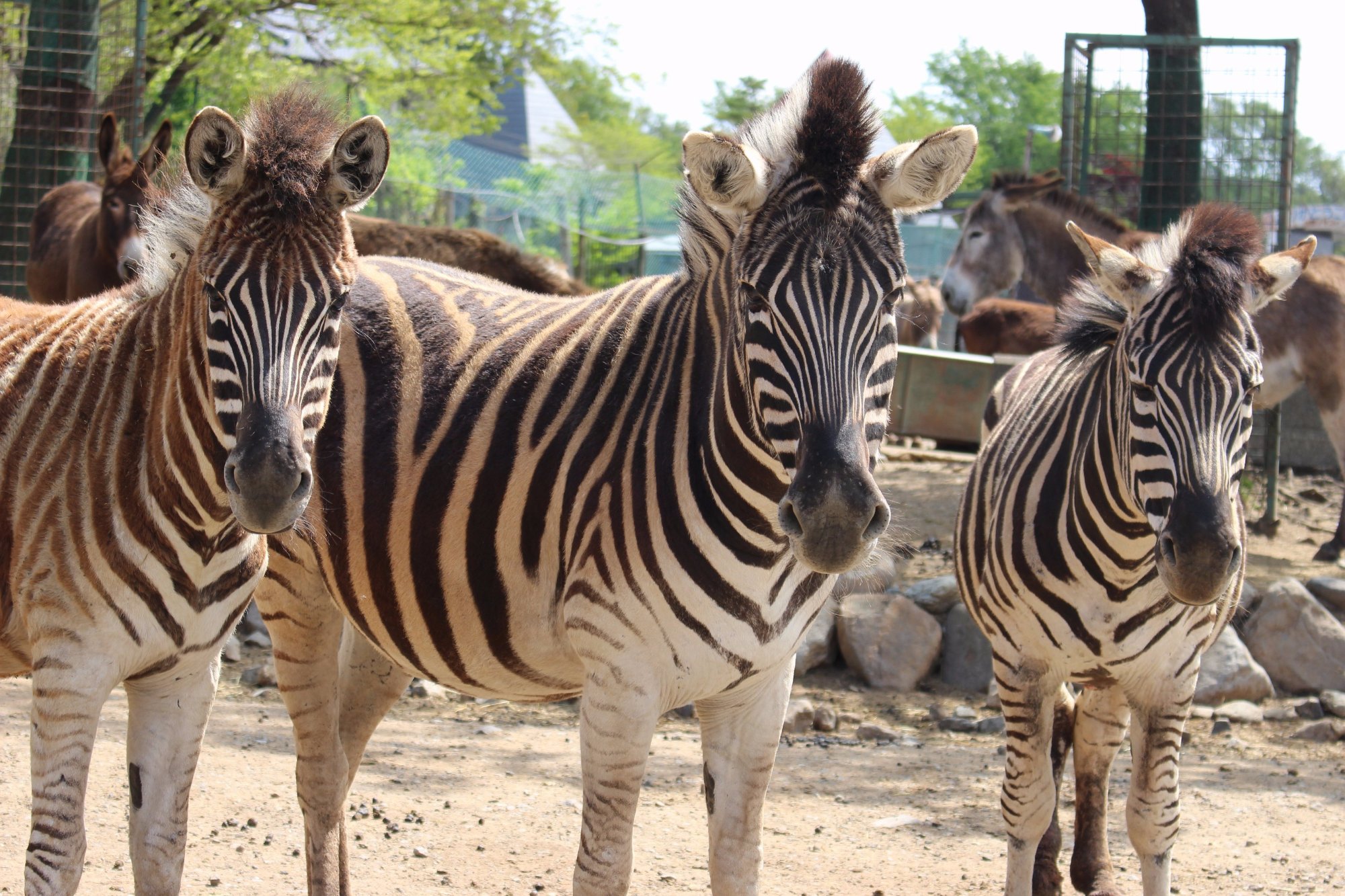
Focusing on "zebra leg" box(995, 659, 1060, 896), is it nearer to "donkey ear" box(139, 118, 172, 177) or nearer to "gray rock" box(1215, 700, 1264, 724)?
"gray rock" box(1215, 700, 1264, 724)

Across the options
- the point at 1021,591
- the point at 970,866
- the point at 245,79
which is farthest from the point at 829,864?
the point at 245,79

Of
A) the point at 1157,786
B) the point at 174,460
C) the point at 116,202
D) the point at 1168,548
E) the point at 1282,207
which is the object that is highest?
the point at 1282,207

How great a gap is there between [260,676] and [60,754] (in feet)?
13.6

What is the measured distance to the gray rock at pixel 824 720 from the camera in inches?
269

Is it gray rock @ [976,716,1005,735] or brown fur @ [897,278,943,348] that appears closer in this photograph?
gray rock @ [976,716,1005,735]

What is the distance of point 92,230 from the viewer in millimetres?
9492

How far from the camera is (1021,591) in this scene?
439cm

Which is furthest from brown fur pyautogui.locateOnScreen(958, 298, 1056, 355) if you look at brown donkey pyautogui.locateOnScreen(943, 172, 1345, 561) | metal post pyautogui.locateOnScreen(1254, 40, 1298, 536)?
metal post pyautogui.locateOnScreen(1254, 40, 1298, 536)

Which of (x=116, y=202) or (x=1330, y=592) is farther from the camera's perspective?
(x=116, y=202)

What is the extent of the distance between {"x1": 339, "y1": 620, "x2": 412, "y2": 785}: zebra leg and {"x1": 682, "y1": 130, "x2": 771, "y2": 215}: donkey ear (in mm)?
2297

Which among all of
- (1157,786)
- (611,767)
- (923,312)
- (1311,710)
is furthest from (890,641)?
(923,312)

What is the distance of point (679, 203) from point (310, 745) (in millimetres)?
2200

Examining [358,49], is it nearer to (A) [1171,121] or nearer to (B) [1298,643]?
(A) [1171,121]

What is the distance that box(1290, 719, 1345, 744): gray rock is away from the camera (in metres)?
6.75
